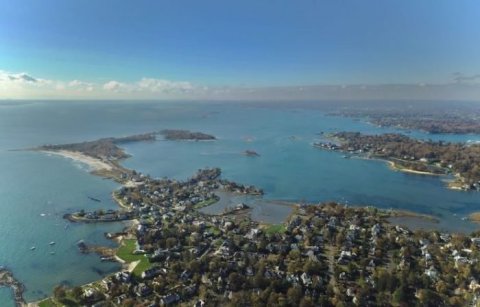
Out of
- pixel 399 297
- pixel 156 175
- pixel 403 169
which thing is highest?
pixel 156 175

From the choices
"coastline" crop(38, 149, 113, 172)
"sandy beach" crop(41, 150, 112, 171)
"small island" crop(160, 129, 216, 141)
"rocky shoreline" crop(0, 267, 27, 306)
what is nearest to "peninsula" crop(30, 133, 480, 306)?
"rocky shoreline" crop(0, 267, 27, 306)

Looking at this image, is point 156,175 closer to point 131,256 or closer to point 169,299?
point 131,256

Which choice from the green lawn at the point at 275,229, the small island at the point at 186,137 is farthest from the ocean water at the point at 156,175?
the small island at the point at 186,137

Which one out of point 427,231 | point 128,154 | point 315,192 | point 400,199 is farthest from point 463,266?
point 128,154

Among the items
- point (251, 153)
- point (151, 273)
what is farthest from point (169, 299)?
point (251, 153)

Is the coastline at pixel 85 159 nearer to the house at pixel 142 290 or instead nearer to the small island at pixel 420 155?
the house at pixel 142 290

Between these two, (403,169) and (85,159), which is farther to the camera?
(85,159)

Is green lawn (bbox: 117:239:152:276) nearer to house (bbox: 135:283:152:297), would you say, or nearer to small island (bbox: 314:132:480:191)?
house (bbox: 135:283:152:297)
